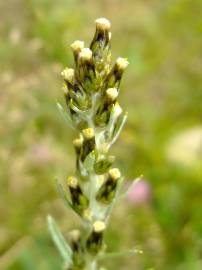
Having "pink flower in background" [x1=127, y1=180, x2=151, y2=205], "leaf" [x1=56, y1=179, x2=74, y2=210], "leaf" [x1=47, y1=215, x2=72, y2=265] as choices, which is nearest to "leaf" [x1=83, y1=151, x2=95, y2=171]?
"leaf" [x1=56, y1=179, x2=74, y2=210]

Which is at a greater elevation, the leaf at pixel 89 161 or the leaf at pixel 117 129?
the leaf at pixel 117 129

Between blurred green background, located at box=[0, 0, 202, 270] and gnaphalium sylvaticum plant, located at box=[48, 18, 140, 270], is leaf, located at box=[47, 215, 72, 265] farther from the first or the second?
blurred green background, located at box=[0, 0, 202, 270]

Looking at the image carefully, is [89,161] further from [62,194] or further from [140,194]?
[140,194]

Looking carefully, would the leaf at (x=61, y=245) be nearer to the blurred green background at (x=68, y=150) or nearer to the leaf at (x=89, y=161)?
the leaf at (x=89, y=161)

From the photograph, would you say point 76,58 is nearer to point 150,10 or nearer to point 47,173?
point 47,173

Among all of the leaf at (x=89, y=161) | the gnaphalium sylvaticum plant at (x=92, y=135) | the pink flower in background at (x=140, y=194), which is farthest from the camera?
the pink flower in background at (x=140, y=194)

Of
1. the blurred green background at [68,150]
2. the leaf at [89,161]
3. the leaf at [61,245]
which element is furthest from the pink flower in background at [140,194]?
the leaf at [89,161]

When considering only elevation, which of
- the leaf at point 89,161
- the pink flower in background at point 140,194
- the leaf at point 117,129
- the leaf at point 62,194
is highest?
the pink flower in background at point 140,194

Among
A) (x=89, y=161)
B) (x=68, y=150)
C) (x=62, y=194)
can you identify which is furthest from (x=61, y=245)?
(x=68, y=150)
